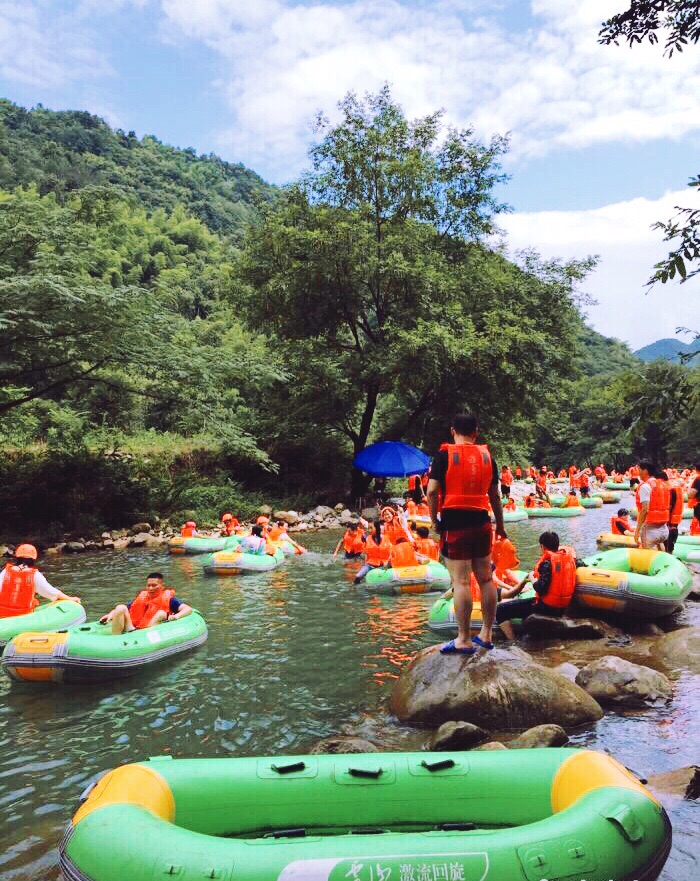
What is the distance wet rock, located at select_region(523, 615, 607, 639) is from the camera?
7.62 metres

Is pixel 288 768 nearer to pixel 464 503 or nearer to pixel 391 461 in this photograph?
pixel 464 503

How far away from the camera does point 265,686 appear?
249 inches

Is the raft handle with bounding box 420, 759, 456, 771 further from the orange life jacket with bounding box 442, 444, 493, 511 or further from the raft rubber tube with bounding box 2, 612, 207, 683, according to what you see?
the raft rubber tube with bounding box 2, 612, 207, 683

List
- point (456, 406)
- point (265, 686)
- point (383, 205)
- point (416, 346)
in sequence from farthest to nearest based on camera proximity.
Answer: point (456, 406) → point (383, 205) → point (416, 346) → point (265, 686)

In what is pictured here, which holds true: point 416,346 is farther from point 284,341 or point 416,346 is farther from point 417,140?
point 417,140

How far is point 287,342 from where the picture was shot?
70.2 ft

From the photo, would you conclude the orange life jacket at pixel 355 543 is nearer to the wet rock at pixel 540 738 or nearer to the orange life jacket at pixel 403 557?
the orange life jacket at pixel 403 557

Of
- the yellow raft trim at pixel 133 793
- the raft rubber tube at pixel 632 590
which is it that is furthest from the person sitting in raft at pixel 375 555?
the yellow raft trim at pixel 133 793

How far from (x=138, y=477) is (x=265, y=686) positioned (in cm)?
1342

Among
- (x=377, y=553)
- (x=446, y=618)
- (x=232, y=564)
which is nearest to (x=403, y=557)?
(x=377, y=553)

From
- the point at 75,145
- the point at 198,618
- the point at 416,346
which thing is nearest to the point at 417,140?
the point at 416,346

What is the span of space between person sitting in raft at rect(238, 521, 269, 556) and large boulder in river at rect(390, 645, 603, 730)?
7916 millimetres

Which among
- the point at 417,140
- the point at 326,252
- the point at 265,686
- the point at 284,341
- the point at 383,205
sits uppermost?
the point at 417,140

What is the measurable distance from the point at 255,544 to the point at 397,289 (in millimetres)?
9634
